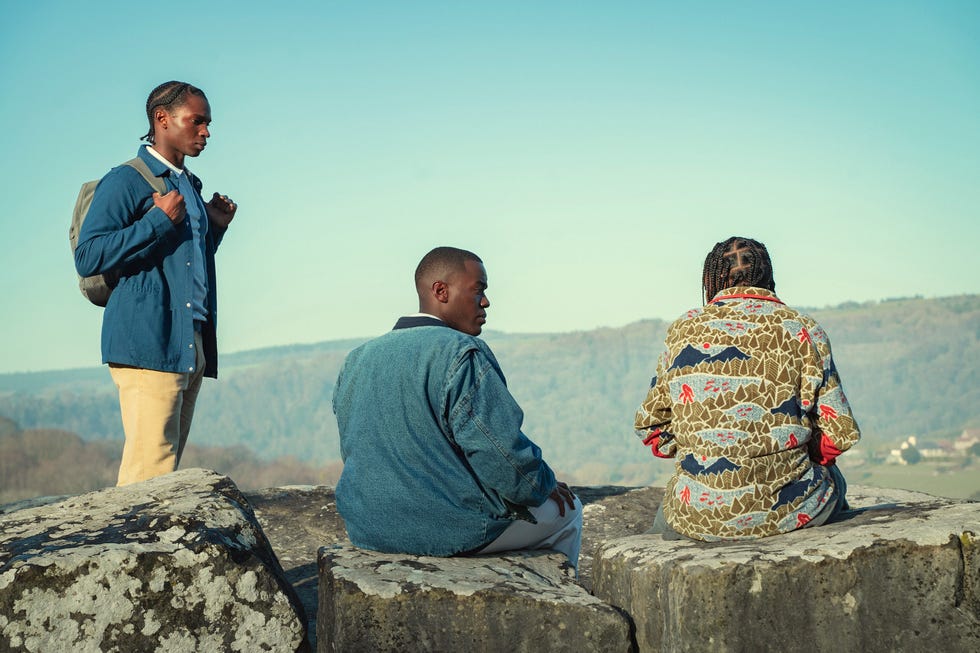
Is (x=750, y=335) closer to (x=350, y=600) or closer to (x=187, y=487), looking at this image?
(x=350, y=600)

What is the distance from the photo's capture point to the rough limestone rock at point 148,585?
3885mm

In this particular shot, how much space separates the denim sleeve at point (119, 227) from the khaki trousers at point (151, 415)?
1.73 feet

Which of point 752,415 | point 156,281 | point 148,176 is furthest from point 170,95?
point 752,415

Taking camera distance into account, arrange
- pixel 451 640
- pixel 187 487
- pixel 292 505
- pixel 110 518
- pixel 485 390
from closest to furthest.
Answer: pixel 451 640 < pixel 485 390 < pixel 110 518 < pixel 187 487 < pixel 292 505

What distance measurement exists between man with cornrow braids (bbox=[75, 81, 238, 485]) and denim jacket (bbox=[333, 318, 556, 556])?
4.27 feet

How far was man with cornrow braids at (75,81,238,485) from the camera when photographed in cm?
505

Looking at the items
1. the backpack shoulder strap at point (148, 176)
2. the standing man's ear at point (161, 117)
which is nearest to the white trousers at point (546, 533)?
the backpack shoulder strap at point (148, 176)

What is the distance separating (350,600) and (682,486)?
1521 millimetres

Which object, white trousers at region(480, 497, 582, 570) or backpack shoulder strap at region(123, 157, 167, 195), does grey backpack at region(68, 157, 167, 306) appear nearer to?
backpack shoulder strap at region(123, 157, 167, 195)

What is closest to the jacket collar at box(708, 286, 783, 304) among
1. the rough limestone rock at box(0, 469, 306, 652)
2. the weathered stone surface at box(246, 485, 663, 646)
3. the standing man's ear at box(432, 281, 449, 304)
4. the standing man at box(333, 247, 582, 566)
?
the standing man at box(333, 247, 582, 566)

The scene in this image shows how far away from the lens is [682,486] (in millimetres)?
4402

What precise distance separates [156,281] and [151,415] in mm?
683

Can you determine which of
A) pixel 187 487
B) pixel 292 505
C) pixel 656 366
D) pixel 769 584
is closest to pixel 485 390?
pixel 656 366

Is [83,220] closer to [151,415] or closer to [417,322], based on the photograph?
[151,415]
